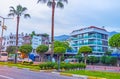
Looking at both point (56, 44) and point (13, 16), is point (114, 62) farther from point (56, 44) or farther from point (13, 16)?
point (13, 16)

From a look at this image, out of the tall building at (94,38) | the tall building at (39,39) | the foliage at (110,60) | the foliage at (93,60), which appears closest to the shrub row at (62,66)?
the foliage at (110,60)

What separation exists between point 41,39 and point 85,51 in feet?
202

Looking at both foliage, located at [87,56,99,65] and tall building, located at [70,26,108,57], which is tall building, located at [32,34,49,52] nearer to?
tall building, located at [70,26,108,57]

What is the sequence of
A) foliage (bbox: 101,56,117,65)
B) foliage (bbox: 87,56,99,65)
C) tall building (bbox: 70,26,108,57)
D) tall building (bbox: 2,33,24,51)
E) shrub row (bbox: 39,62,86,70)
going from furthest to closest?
tall building (bbox: 2,33,24,51)
tall building (bbox: 70,26,108,57)
foliage (bbox: 87,56,99,65)
foliage (bbox: 101,56,117,65)
shrub row (bbox: 39,62,86,70)

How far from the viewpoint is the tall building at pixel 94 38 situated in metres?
86.8

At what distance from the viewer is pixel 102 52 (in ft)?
289

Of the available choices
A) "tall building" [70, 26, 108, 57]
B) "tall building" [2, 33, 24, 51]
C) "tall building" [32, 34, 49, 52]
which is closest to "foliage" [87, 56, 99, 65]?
"tall building" [70, 26, 108, 57]

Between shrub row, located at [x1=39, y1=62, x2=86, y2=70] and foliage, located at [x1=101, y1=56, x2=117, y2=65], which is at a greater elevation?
foliage, located at [x1=101, y1=56, x2=117, y2=65]

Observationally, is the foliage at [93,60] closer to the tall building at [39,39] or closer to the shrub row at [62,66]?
the shrub row at [62,66]

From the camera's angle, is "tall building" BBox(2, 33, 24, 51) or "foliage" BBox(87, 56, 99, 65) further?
"tall building" BBox(2, 33, 24, 51)

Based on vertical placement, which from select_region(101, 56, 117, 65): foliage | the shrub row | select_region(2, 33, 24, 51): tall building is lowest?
the shrub row

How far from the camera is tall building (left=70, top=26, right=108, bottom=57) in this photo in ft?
285

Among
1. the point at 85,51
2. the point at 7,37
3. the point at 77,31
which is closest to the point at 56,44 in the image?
the point at 85,51

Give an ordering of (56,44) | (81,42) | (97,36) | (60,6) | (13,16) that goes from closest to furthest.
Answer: (60,6) < (13,16) < (56,44) < (97,36) < (81,42)
